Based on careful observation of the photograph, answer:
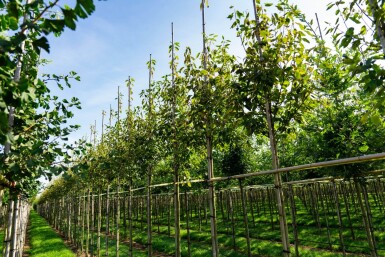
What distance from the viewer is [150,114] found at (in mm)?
9594

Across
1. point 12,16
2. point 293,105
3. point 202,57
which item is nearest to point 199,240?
point 202,57

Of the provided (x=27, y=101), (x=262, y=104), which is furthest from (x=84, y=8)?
(x=262, y=104)

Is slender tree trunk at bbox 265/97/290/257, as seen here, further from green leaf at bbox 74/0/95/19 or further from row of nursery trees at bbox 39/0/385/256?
green leaf at bbox 74/0/95/19

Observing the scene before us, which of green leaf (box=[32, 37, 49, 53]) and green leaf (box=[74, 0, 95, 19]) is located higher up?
green leaf (box=[74, 0, 95, 19])

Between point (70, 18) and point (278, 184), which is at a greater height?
point (70, 18)

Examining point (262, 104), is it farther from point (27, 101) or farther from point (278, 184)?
point (27, 101)

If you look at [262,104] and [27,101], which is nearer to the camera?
[27,101]

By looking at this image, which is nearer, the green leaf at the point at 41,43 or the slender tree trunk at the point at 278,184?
the green leaf at the point at 41,43

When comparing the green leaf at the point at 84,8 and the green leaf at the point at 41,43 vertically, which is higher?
the green leaf at the point at 84,8

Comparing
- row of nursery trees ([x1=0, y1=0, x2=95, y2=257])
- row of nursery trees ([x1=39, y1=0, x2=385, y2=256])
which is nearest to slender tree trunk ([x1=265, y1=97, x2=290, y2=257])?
row of nursery trees ([x1=39, y1=0, x2=385, y2=256])

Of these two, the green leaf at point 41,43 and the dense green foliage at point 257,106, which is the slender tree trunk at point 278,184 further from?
the green leaf at point 41,43

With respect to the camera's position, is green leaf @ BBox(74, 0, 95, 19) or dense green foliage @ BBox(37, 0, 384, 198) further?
dense green foliage @ BBox(37, 0, 384, 198)

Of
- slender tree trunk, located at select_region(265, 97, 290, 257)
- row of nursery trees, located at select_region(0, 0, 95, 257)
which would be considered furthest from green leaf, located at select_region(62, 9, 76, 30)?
slender tree trunk, located at select_region(265, 97, 290, 257)

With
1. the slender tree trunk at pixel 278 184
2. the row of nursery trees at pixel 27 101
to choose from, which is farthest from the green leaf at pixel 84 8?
the slender tree trunk at pixel 278 184
